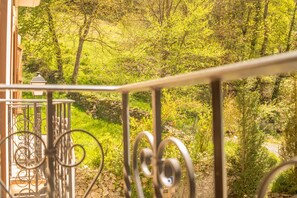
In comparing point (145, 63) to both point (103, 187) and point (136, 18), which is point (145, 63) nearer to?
point (136, 18)

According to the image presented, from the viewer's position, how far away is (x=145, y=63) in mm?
17219

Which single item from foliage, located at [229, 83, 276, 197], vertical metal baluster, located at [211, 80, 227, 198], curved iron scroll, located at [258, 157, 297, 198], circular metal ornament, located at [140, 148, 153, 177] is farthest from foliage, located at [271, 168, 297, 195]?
curved iron scroll, located at [258, 157, 297, 198]

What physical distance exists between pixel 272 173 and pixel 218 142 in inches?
7.4

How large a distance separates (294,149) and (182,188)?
369cm

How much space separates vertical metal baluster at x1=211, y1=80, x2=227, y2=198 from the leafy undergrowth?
10.4 meters

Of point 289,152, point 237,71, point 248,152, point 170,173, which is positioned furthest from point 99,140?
point 237,71

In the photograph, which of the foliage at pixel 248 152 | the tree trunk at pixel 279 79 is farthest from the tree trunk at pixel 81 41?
the tree trunk at pixel 279 79

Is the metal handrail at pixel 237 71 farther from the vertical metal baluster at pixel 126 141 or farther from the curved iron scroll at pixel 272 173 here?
the vertical metal baluster at pixel 126 141

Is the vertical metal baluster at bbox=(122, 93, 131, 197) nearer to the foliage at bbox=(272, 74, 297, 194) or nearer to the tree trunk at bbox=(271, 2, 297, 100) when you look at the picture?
the foliage at bbox=(272, 74, 297, 194)

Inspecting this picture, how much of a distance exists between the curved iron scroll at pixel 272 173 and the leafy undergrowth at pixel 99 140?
10559mm

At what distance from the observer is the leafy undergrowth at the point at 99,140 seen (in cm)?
1180

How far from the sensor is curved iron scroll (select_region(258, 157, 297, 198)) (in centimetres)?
67

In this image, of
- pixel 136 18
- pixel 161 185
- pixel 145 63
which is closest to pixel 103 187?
pixel 145 63

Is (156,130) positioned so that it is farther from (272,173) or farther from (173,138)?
(272,173)
